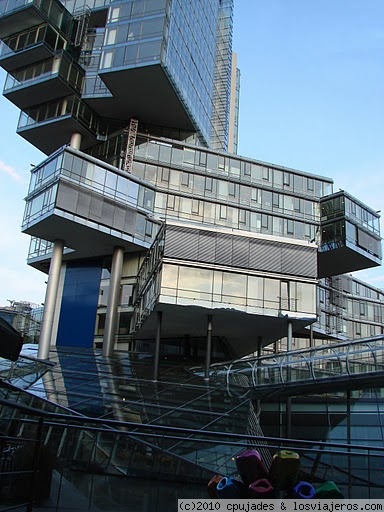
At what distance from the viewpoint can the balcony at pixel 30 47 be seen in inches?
1770

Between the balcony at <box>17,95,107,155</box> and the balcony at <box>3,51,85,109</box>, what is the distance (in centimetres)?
79

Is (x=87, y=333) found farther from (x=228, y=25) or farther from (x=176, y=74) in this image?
(x=228, y=25)

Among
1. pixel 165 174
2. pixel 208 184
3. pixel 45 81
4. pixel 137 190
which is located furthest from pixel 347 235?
pixel 45 81

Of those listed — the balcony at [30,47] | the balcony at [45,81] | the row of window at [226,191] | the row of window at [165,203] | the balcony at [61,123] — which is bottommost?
the row of window at [165,203]

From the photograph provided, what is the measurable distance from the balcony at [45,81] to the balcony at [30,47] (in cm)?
59

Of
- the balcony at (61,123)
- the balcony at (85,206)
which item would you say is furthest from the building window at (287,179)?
the balcony at (61,123)

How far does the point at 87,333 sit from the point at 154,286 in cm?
1427

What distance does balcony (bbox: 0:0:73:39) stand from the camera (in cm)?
4466

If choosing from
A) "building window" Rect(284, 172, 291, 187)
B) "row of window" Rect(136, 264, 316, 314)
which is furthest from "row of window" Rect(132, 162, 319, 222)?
"row of window" Rect(136, 264, 316, 314)

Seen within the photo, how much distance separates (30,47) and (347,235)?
3209 centimetres

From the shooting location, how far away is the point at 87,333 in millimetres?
41625

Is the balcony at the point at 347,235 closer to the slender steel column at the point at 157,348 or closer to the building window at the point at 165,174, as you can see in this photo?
the building window at the point at 165,174

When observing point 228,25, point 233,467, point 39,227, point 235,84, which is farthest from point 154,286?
point 235,84

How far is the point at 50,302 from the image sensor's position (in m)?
38.0
